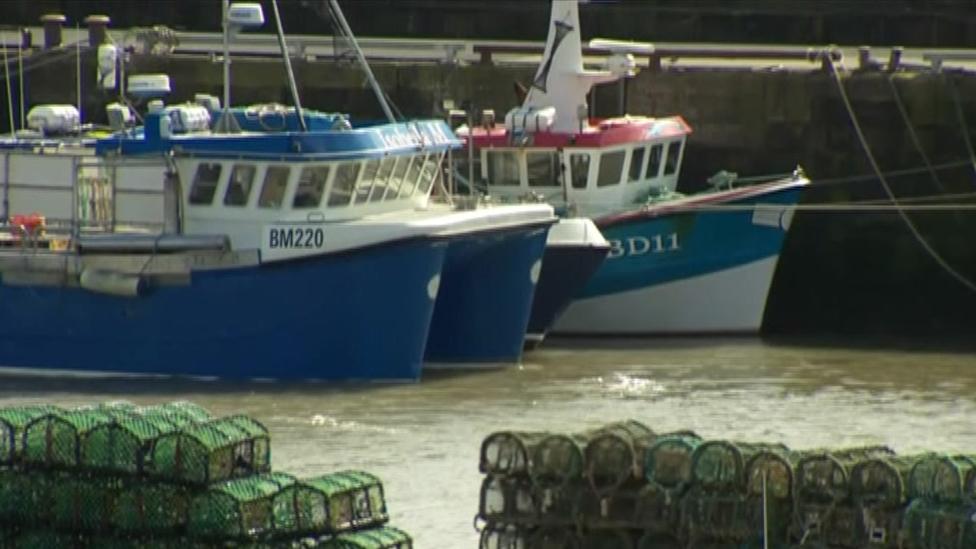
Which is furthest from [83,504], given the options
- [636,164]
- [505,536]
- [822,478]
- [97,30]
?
[97,30]

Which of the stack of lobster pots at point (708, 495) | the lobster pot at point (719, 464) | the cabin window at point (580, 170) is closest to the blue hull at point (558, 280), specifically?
the cabin window at point (580, 170)

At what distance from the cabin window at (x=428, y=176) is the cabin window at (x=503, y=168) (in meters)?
3.04

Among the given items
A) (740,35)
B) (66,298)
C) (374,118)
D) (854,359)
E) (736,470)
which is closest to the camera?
(736,470)

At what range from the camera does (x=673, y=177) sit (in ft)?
102

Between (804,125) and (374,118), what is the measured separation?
4998 millimetres

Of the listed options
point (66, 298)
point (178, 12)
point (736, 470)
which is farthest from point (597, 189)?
point (736, 470)

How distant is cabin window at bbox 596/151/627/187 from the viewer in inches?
1179

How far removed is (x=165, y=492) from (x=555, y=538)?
7.53 feet

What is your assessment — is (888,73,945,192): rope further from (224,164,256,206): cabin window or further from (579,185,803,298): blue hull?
(224,164,256,206): cabin window

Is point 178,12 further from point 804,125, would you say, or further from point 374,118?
point 804,125

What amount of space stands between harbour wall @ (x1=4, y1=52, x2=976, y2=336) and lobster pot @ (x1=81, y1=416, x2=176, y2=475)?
15.3 meters

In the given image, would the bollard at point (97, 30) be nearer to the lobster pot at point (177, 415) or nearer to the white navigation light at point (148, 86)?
the white navigation light at point (148, 86)

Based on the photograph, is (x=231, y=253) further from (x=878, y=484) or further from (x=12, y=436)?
(x=878, y=484)

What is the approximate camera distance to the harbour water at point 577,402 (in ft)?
71.5
